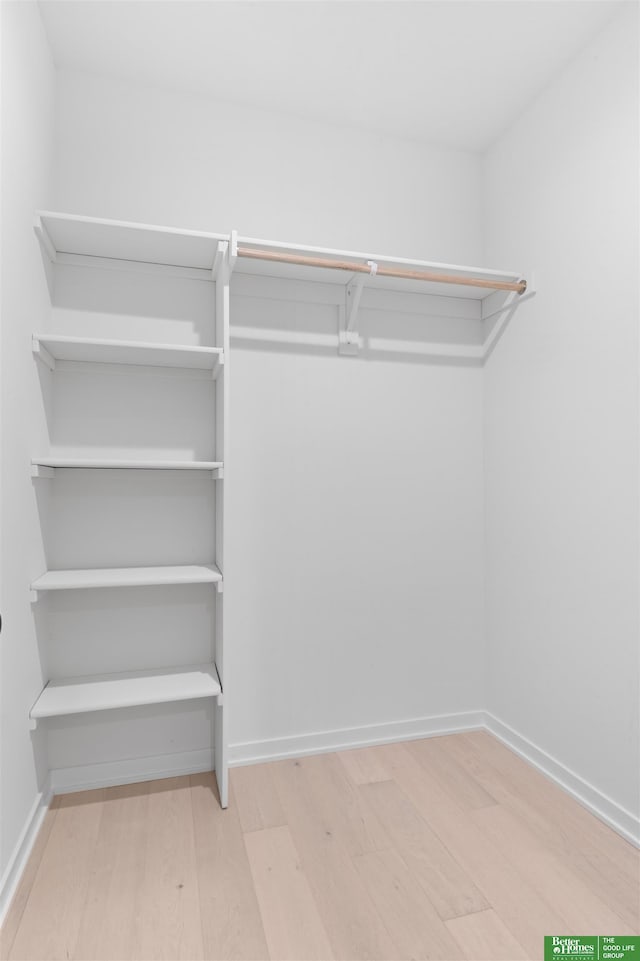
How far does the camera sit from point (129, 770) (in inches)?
83.5

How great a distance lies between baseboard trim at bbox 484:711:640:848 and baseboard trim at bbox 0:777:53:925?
72.7 inches

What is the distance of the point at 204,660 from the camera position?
7.32ft

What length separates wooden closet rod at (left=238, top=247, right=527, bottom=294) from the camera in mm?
2031

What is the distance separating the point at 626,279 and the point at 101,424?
1949 millimetres

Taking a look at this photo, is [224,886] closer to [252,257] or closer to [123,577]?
[123,577]

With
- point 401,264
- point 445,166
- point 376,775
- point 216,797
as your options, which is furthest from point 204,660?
point 445,166

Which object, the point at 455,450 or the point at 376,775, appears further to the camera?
the point at 455,450

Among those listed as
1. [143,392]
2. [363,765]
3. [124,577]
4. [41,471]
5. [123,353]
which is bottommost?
[363,765]

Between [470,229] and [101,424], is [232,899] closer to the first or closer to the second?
[101,424]

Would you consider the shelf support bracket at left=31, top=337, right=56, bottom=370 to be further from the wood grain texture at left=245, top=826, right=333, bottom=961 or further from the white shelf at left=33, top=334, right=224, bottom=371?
the wood grain texture at left=245, top=826, right=333, bottom=961

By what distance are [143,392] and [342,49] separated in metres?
1.47

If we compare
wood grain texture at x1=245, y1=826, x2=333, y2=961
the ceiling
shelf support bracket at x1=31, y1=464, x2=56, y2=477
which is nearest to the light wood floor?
wood grain texture at x1=245, y1=826, x2=333, y2=961

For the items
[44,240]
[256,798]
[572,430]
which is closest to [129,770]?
[256,798]

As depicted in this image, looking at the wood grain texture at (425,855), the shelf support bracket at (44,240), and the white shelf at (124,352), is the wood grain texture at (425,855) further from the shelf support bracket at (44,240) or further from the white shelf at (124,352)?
the shelf support bracket at (44,240)
